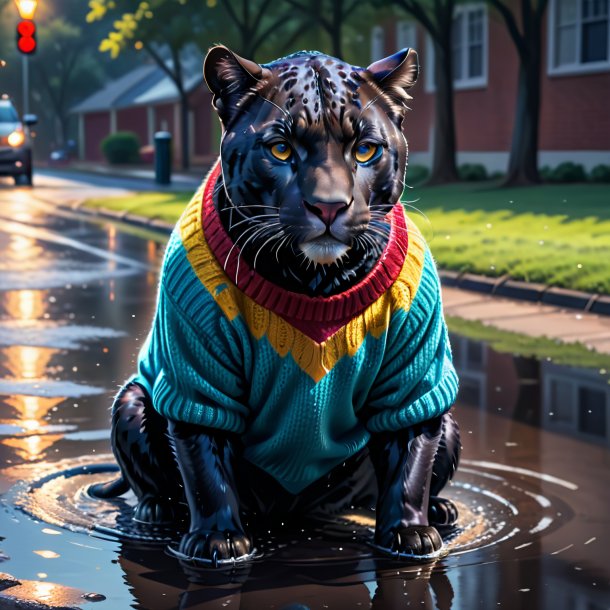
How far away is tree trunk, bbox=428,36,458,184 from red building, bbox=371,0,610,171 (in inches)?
78.8

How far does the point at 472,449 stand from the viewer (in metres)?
6.18

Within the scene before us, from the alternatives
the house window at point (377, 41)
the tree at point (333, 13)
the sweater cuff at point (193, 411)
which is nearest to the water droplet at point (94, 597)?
the sweater cuff at point (193, 411)

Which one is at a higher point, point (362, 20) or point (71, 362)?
point (362, 20)

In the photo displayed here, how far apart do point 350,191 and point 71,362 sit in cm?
500

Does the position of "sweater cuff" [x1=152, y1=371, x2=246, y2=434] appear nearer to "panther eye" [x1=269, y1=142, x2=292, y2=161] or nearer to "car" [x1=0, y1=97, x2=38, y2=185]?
"panther eye" [x1=269, y1=142, x2=292, y2=161]

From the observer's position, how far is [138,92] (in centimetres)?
6650

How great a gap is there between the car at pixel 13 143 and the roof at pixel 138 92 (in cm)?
2549

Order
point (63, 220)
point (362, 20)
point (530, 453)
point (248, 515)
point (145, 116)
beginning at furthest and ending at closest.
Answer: point (145, 116) → point (362, 20) → point (63, 220) → point (530, 453) → point (248, 515)

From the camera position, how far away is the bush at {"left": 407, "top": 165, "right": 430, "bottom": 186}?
30.7 metres

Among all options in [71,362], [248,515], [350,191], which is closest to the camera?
[350,191]

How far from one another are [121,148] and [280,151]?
5291 cm

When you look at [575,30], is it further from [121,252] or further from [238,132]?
[238,132]

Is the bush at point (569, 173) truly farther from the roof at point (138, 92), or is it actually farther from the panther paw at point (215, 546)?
the roof at point (138, 92)

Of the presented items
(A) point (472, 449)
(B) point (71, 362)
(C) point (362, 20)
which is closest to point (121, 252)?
(B) point (71, 362)
